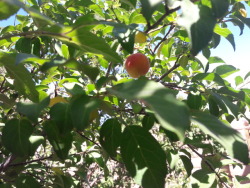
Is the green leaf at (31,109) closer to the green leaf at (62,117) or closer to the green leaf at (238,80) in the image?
the green leaf at (62,117)

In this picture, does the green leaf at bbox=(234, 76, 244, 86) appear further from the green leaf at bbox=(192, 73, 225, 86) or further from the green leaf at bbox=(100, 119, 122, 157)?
the green leaf at bbox=(100, 119, 122, 157)

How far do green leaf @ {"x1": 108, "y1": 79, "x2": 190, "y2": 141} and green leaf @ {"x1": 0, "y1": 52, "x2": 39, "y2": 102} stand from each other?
13.2 inches

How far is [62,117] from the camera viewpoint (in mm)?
591

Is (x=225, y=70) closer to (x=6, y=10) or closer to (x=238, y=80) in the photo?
(x=238, y=80)

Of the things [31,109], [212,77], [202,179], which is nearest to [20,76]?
[31,109]

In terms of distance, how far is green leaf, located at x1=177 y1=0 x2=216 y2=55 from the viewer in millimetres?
401

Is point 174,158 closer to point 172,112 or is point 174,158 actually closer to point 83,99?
point 83,99

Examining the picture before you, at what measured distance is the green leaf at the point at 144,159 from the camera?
1.88 feet

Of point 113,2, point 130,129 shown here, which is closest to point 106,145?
point 130,129

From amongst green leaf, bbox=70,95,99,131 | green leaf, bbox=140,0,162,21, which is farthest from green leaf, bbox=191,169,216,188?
green leaf, bbox=140,0,162,21

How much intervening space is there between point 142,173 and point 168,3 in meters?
0.37

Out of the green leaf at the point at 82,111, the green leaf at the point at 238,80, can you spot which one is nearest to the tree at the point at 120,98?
the green leaf at the point at 82,111

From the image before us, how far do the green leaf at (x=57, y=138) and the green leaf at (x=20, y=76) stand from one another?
0.27 feet

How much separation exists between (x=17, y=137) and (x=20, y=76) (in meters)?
0.16
